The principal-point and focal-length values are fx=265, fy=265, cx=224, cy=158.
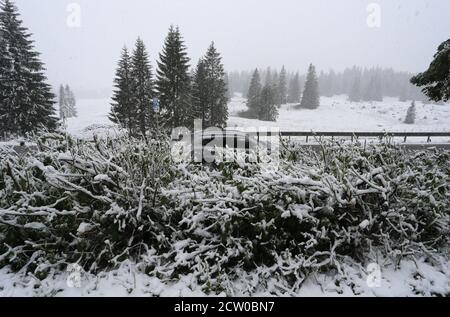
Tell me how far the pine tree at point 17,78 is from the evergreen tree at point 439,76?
2333cm

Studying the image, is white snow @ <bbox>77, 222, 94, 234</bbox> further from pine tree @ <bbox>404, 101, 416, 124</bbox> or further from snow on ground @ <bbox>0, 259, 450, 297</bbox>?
pine tree @ <bbox>404, 101, 416, 124</bbox>

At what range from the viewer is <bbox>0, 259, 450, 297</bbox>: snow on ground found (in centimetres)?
297

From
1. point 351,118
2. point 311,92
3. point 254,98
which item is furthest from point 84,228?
point 311,92

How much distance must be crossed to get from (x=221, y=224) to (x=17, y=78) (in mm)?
24912

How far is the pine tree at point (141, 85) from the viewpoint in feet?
93.8

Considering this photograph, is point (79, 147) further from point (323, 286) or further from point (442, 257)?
point (442, 257)

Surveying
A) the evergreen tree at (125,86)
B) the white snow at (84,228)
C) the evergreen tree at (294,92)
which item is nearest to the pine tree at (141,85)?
the evergreen tree at (125,86)

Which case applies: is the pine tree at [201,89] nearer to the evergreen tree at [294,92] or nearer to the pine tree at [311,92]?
the pine tree at [311,92]

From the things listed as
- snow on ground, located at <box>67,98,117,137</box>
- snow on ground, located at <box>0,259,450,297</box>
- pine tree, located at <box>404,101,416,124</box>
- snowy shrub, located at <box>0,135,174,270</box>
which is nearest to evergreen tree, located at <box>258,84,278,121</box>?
pine tree, located at <box>404,101,416,124</box>

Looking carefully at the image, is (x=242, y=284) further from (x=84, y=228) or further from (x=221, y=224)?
(x=84, y=228)

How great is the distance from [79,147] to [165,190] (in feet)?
5.73

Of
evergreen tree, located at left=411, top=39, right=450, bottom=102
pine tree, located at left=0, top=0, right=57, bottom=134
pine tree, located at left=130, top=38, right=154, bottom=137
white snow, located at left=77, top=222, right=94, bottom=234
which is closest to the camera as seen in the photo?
white snow, located at left=77, top=222, right=94, bottom=234

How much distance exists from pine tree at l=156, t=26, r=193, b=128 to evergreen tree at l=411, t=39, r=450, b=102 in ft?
73.7

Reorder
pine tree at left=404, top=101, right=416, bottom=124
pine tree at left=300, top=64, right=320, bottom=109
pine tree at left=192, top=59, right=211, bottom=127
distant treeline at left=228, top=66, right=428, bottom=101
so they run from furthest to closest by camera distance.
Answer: distant treeline at left=228, top=66, right=428, bottom=101
pine tree at left=300, top=64, right=320, bottom=109
pine tree at left=404, top=101, right=416, bottom=124
pine tree at left=192, top=59, right=211, bottom=127
